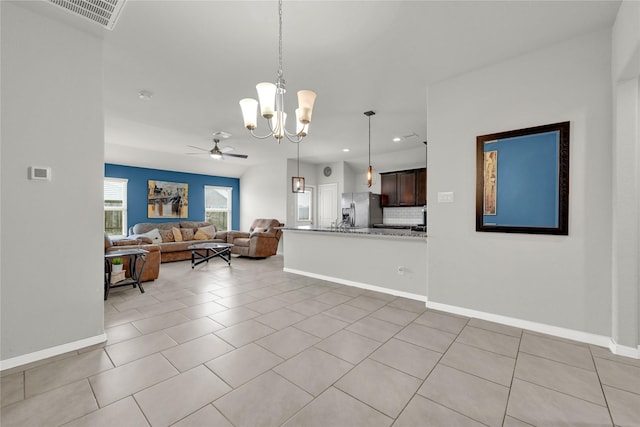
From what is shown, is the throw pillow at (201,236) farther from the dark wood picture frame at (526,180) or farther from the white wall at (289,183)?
the dark wood picture frame at (526,180)

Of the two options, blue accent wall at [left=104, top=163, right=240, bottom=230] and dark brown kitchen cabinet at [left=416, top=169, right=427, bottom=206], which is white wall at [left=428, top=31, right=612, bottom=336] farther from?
blue accent wall at [left=104, top=163, right=240, bottom=230]

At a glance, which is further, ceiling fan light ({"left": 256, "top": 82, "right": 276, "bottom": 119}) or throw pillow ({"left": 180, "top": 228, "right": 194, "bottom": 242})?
throw pillow ({"left": 180, "top": 228, "right": 194, "bottom": 242})

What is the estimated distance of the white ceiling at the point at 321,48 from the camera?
2.13m

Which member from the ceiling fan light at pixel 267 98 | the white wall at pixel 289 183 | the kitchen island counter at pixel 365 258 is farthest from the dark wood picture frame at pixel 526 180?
the white wall at pixel 289 183

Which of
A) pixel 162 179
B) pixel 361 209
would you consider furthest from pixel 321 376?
pixel 162 179

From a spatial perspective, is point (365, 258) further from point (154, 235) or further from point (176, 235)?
point (154, 235)

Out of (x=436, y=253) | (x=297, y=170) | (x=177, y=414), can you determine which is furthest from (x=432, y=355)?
(x=297, y=170)

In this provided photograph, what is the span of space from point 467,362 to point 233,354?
6.14 ft

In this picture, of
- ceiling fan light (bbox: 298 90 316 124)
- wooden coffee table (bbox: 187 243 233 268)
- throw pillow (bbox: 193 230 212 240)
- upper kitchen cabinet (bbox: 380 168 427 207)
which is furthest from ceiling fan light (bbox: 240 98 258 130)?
throw pillow (bbox: 193 230 212 240)

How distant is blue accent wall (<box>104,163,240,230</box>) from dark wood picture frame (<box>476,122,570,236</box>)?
306 inches

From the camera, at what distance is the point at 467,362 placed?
2.14 meters

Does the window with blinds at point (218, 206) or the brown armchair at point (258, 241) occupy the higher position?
the window with blinds at point (218, 206)

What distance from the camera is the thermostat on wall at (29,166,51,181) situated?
214 centimetres

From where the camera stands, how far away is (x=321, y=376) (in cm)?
196
